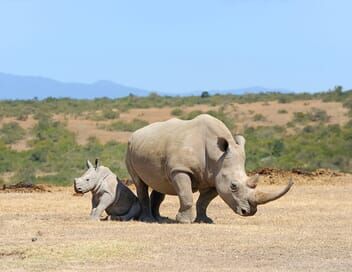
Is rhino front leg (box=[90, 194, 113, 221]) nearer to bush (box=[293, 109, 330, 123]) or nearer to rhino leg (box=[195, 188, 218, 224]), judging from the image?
rhino leg (box=[195, 188, 218, 224])

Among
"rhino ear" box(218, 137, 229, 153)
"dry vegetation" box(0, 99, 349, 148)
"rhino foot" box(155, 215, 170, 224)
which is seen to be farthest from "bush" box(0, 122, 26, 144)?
"rhino ear" box(218, 137, 229, 153)

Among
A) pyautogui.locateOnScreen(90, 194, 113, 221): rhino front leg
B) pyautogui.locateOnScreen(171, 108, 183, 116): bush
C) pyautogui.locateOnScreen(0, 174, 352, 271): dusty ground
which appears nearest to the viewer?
pyautogui.locateOnScreen(0, 174, 352, 271): dusty ground

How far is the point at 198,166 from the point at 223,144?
0.54 m

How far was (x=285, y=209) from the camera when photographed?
2055cm

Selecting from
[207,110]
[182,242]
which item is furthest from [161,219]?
[207,110]

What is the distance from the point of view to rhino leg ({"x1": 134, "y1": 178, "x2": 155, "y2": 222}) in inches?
723

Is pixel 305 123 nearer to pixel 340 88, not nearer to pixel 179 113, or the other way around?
pixel 179 113

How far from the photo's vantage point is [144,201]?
18.5 metres

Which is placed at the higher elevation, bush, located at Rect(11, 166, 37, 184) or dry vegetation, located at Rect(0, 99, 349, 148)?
dry vegetation, located at Rect(0, 99, 349, 148)

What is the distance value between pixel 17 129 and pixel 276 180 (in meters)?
26.9

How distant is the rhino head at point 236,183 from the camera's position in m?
16.9

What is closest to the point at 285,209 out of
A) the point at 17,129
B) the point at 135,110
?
the point at 17,129

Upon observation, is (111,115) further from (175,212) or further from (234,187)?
(234,187)

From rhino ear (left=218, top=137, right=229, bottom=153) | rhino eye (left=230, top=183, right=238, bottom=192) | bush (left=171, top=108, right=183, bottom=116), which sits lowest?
rhino eye (left=230, top=183, right=238, bottom=192)
